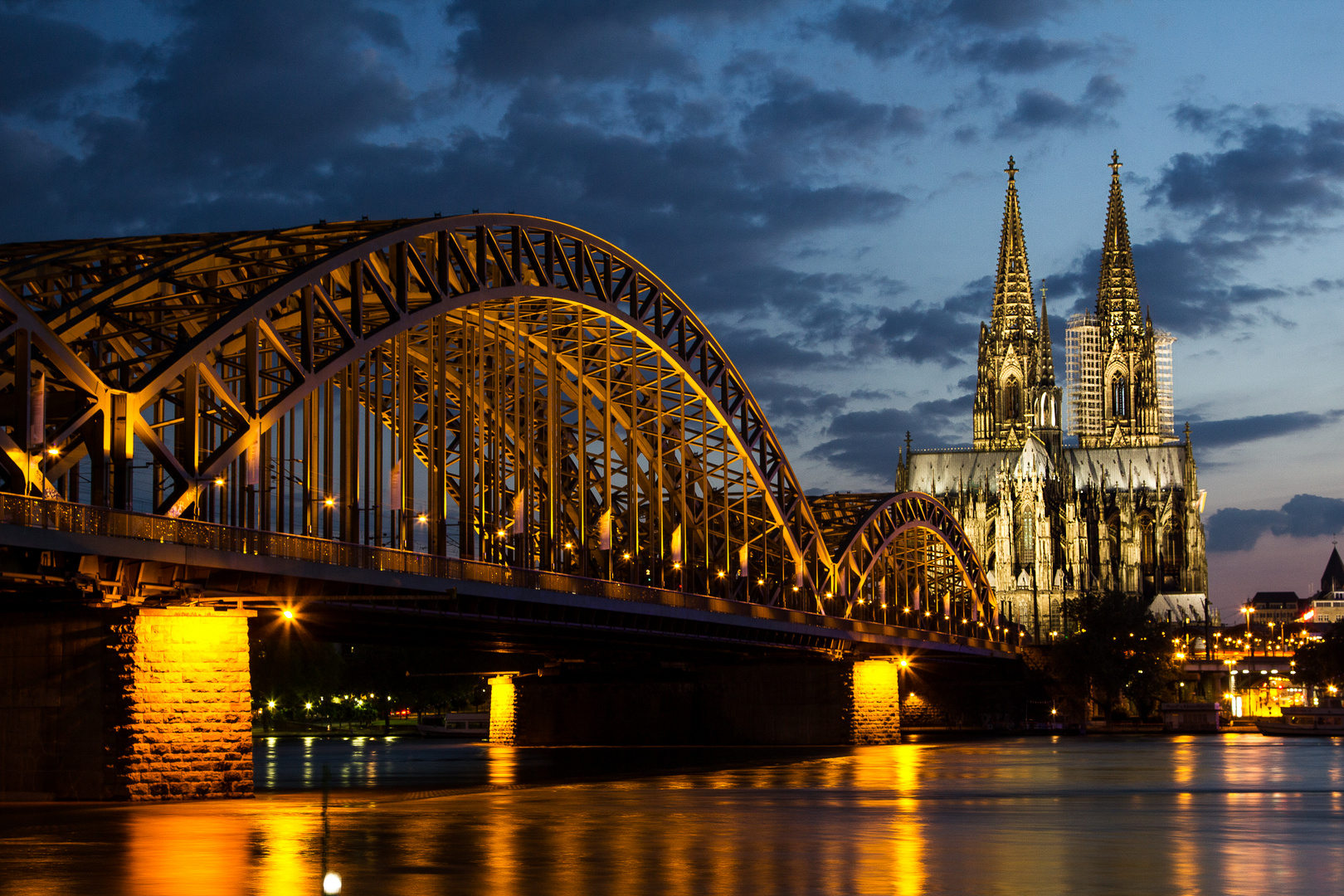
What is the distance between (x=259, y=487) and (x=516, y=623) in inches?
549

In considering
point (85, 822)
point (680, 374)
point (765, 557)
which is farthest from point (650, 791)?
point (765, 557)

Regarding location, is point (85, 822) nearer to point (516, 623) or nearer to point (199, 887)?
point (199, 887)

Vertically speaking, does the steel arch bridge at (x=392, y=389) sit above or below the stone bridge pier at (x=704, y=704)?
above

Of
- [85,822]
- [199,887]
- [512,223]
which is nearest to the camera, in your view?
[199,887]

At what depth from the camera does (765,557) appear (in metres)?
103

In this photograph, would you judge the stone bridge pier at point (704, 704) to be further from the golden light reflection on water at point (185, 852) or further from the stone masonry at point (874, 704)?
the golden light reflection on water at point (185, 852)

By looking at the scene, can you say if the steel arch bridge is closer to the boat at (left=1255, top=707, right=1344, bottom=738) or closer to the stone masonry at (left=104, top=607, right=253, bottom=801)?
the stone masonry at (left=104, top=607, right=253, bottom=801)

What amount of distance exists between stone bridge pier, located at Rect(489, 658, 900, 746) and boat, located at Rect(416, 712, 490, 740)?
3356 cm

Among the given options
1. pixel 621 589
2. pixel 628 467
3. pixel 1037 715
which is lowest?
pixel 1037 715

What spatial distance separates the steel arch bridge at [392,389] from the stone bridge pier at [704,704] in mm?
5518

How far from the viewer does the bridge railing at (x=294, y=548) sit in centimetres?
4128

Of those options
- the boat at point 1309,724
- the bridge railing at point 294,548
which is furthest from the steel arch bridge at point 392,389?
the boat at point 1309,724

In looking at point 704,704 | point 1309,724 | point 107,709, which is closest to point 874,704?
point 704,704

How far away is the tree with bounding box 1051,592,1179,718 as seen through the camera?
6275 inches
